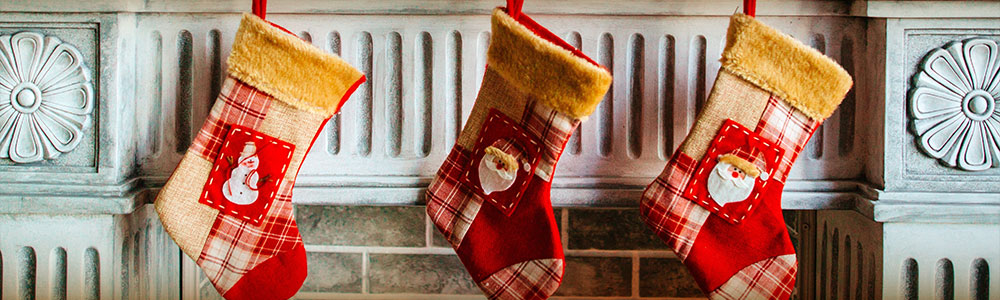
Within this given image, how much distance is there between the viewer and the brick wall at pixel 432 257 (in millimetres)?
1359

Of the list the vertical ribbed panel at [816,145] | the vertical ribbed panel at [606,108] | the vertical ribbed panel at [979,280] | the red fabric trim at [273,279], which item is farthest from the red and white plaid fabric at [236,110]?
the vertical ribbed panel at [979,280]

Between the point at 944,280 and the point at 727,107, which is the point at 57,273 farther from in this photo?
the point at 944,280

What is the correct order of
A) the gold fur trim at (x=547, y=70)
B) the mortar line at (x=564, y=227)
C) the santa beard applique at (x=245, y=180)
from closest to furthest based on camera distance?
the gold fur trim at (x=547, y=70) < the santa beard applique at (x=245, y=180) < the mortar line at (x=564, y=227)

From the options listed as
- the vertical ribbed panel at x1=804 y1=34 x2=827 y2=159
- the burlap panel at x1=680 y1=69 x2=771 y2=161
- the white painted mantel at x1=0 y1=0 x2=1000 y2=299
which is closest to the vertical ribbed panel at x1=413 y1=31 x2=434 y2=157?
the white painted mantel at x1=0 y1=0 x2=1000 y2=299

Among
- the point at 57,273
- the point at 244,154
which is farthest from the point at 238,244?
the point at 57,273

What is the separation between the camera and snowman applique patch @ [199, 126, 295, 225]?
1.02 metres

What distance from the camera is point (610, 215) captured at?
136cm

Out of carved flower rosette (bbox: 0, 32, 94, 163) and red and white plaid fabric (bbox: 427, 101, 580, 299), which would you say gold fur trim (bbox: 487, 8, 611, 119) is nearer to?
red and white plaid fabric (bbox: 427, 101, 580, 299)

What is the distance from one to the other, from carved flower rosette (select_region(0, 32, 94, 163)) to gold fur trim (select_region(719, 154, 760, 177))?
1078 millimetres

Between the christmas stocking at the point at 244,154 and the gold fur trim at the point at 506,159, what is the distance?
0.85 ft

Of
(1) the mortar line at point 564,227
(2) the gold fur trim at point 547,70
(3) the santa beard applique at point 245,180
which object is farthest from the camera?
(1) the mortar line at point 564,227

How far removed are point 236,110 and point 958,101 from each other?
1201mm

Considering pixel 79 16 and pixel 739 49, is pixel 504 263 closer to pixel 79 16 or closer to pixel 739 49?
pixel 739 49

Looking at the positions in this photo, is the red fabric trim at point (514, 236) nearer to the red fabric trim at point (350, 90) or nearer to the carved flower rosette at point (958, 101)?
the red fabric trim at point (350, 90)
